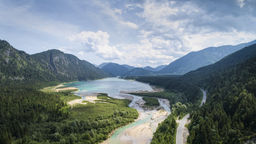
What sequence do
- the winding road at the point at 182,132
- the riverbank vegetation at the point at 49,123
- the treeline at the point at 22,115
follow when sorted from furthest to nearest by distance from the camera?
1. the treeline at the point at 22,115
2. the winding road at the point at 182,132
3. the riverbank vegetation at the point at 49,123

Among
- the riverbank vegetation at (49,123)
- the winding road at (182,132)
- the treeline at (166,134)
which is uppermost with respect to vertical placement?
the riverbank vegetation at (49,123)

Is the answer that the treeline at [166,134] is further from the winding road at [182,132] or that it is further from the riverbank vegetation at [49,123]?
the riverbank vegetation at [49,123]

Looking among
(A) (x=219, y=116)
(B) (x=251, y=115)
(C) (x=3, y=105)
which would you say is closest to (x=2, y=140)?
(C) (x=3, y=105)

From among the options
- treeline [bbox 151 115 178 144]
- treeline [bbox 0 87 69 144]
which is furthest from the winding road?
treeline [bbox 0 87 69 144]

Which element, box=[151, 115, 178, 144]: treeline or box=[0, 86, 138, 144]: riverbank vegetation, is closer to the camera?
box=[151, 115, 178, 144]: treeline

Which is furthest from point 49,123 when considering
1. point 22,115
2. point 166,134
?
point 166,134

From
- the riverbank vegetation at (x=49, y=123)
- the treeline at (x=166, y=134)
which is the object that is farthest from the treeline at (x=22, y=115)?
the treeline at (x=166, y=134)

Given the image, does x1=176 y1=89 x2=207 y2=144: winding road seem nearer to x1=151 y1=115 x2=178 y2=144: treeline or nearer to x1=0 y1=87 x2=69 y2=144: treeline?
x1=151 y1=115 x2=178 y2=144: treeline

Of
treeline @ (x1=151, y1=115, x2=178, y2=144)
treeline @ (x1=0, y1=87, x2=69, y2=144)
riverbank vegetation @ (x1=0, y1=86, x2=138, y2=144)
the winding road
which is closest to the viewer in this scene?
treeline @ (x1=151, y1=115, x2=178, y2=144)

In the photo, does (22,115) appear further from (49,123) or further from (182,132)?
(182,132)

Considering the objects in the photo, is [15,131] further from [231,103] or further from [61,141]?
[231,103]

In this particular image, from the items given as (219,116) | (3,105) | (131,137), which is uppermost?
(3,105)
